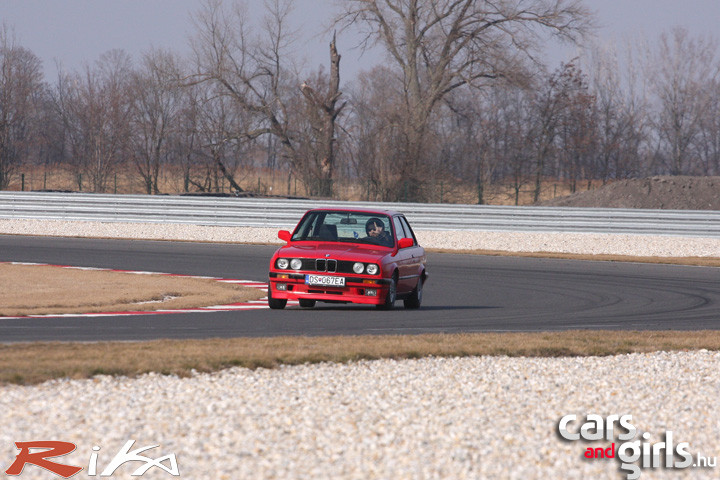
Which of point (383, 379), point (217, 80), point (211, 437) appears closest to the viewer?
point (211, 437)

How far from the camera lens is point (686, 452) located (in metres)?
5.89

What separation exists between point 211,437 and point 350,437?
33.4 inches

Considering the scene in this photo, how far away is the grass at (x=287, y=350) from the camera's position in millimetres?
7867

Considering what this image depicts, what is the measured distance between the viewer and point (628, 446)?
5965 millimetres

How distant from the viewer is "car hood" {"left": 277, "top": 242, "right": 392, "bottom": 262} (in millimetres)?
12969

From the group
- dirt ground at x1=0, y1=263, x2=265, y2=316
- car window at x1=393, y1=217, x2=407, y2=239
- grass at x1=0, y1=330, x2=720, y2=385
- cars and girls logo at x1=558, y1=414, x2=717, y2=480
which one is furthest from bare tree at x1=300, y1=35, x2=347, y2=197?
cars and girls logo at x1=558, y1=414, x2=717, y2=480

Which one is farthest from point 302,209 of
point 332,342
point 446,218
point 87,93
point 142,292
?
point 87,93

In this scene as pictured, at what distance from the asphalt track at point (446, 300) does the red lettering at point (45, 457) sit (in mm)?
4341

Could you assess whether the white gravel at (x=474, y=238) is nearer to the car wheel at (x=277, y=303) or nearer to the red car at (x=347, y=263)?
the red car at (x=347, y=263)

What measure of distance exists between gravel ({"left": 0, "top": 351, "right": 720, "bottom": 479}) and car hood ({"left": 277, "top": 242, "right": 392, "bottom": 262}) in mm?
4170

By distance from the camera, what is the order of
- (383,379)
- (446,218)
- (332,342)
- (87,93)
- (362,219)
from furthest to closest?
(87,93), (446,218), (362,219), (332,342), (383,379)

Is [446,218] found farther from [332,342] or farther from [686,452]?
[686,452]

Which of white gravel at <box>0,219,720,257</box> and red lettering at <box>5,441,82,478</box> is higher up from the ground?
white gravel at <box>0,219,720,257</box>

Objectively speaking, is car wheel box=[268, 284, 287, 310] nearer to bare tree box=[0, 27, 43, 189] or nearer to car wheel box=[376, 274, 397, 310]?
car wheel box=[376, 274, 397, 310]
